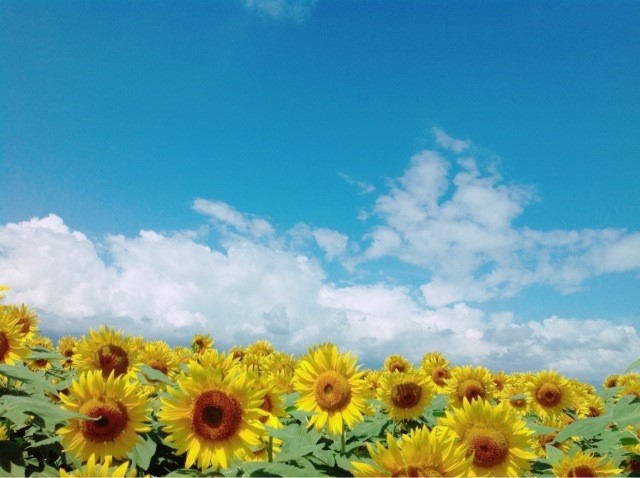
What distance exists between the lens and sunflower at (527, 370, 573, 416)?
11727 millimetres

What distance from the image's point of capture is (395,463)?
3.39m

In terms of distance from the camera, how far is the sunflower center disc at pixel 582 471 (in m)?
5.49

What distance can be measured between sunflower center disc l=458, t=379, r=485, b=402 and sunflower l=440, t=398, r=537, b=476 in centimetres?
453

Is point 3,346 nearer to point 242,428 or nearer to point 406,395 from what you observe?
point 242,428

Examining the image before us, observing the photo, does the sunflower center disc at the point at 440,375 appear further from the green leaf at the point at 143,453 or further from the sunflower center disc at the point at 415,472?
the sunflower center disc at the point at 415,472

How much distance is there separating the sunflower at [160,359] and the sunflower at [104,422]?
392cm

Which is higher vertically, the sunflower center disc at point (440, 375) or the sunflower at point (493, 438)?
the sunflower center disc at point (440, 375)

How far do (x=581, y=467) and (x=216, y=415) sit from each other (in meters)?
3.90

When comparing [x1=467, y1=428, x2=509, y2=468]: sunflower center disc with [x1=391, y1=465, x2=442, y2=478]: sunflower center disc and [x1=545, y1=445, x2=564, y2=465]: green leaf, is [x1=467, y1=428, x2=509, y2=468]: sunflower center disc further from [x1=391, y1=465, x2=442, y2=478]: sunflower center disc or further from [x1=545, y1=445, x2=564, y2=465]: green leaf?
[x1=391, y1=465, x2=442, y2=478]: sunflower center disc

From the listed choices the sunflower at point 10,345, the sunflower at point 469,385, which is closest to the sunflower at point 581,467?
the sunflower at point 469,385

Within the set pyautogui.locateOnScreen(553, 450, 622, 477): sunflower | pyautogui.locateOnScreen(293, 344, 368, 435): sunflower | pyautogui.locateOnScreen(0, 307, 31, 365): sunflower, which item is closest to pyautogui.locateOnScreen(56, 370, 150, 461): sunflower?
pyautogui.locateOnScreen(293, 344, 368, 435): sunflower

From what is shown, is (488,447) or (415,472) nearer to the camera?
(415,472)

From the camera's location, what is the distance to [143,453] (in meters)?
5.05

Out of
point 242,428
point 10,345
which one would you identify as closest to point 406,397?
point 242,428
